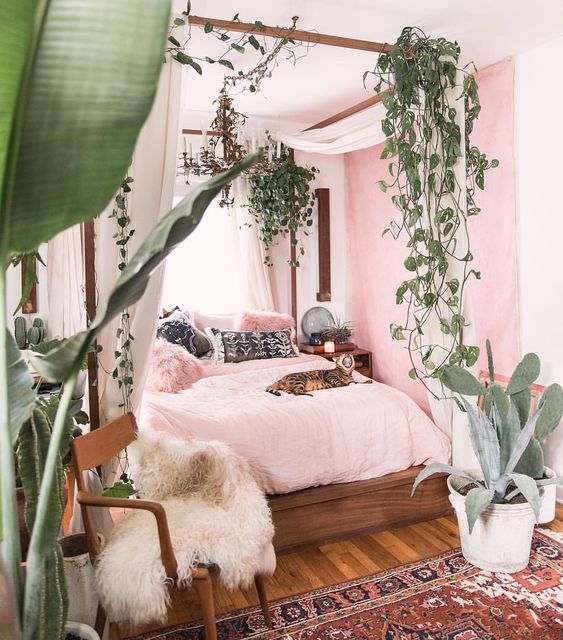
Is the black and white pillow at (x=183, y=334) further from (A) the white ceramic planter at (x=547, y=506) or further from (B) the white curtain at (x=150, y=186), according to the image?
(A) the white ceramic planter at (x=547, y=506)

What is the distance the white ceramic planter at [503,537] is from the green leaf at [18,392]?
7.36 ft

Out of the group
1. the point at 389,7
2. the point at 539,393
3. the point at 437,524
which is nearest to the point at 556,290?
the point at 539,393

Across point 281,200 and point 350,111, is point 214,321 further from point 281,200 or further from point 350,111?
point 350,111

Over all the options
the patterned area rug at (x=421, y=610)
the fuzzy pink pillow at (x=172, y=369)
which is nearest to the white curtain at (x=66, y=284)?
the fuzzy pink pillow at (x=172, y=369)

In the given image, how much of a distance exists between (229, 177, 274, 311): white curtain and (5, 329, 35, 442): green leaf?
13.4 feet

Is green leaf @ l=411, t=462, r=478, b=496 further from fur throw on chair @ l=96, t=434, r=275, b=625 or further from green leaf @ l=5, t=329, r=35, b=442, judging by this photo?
green leaf @ l=5, t=329, r=35, b=442

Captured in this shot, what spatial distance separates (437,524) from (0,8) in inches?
122

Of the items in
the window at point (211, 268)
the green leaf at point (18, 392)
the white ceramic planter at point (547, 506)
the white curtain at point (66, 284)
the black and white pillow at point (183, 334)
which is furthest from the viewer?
the window at point (211, 268)

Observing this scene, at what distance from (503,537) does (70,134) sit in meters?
2.56

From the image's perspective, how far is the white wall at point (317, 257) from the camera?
5.31m

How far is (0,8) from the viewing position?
33.6 inches

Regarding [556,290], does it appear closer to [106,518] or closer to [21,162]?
[106,518]

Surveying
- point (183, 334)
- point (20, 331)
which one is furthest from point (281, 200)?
point (20, 331)

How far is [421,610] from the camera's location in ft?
7.79
